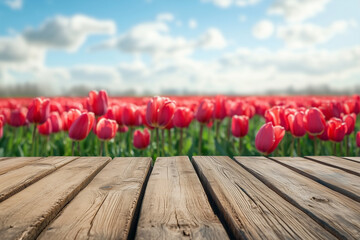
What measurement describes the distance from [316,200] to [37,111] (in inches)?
111

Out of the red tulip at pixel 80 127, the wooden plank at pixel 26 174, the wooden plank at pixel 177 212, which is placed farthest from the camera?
the red tulip at pixel 80 127

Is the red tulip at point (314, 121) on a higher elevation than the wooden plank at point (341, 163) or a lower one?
higher

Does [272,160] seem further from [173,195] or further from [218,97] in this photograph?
[218,97]

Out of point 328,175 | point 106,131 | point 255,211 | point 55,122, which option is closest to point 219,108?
point 106,131

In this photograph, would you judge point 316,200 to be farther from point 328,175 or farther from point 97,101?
point 97,101

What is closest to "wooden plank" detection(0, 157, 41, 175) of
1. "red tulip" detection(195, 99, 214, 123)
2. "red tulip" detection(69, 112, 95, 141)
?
"red tulip" detection(69, 112, 95, 141)

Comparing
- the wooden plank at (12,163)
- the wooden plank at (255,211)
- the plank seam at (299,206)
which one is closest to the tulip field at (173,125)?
the wooden plank at (12,163)

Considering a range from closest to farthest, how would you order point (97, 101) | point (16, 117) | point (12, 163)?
point (12, 163) < point (97, 101) < point (16, 117)

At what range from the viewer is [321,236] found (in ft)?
3.68

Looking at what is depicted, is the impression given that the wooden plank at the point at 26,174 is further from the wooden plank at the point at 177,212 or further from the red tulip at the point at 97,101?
the red tulip at the point at 97,101

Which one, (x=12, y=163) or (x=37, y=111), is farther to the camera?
(x=37, y=111)

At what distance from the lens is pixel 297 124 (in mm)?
3201

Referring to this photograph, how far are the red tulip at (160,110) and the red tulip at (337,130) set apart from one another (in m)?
1.58

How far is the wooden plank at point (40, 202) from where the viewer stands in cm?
114
